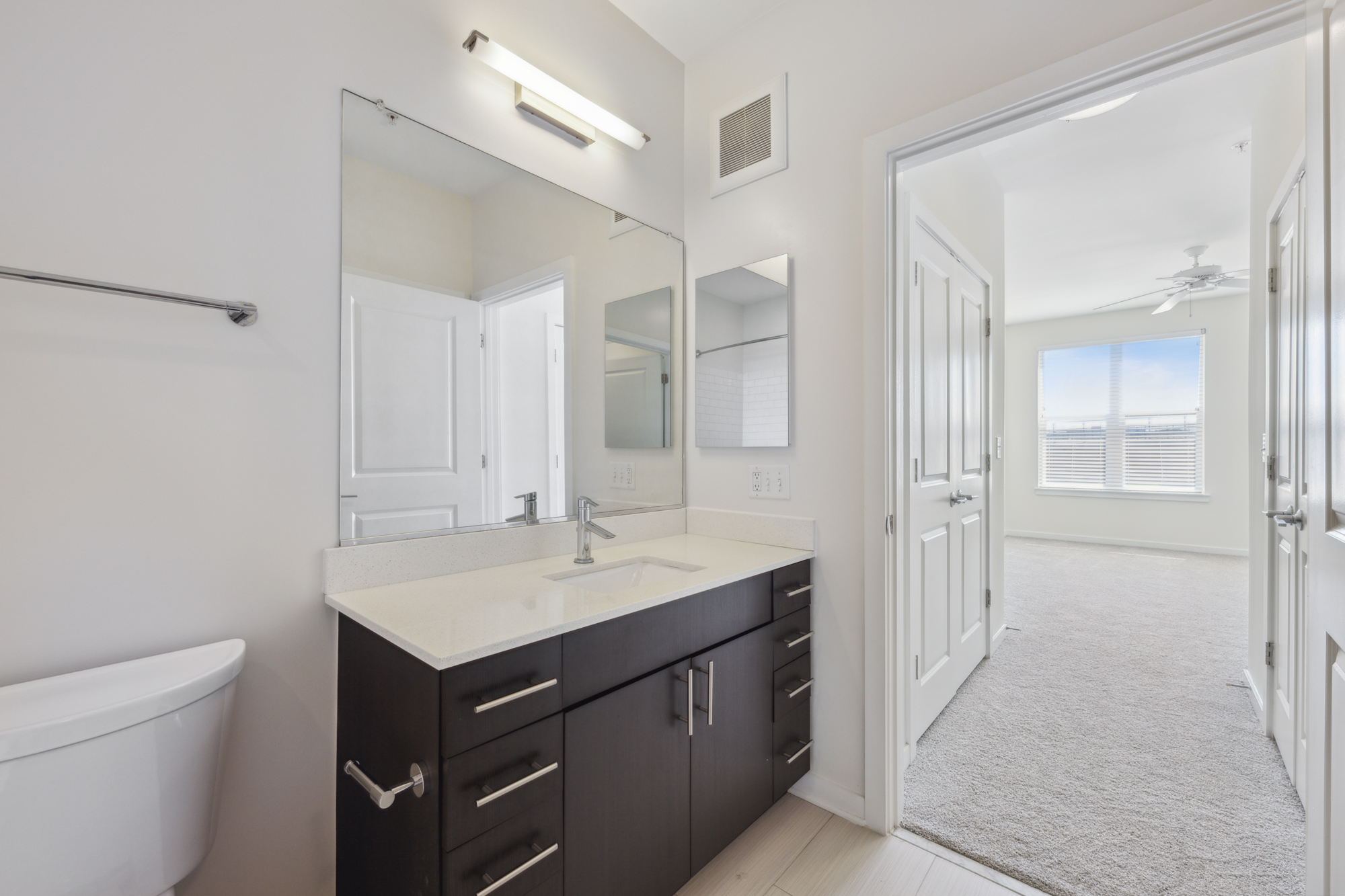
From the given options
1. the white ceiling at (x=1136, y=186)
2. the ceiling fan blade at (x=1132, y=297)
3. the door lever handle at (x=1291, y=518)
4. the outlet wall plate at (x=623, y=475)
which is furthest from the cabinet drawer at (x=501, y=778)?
the ceiling fan blade at (x=1132, y=297)

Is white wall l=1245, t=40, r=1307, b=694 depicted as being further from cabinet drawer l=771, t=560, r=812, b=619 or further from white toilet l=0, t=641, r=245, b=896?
white toilet l=0, t=641, r=245, b=896

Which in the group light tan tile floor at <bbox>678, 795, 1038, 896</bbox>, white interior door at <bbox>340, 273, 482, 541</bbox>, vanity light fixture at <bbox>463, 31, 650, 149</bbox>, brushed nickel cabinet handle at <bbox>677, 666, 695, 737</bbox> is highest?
vanity light fixture at <bbox>463, 31, 650, 149</bbox>

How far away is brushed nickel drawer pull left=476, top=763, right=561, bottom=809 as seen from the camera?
1.00 meters

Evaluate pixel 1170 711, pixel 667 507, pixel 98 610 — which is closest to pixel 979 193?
pixel 667 507

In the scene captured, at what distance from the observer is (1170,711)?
8.04 feet

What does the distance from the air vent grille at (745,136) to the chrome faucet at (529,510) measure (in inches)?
53.3

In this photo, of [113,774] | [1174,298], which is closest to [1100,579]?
[1174,298]

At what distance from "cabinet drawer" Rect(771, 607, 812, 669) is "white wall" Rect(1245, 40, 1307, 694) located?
74.7 inches

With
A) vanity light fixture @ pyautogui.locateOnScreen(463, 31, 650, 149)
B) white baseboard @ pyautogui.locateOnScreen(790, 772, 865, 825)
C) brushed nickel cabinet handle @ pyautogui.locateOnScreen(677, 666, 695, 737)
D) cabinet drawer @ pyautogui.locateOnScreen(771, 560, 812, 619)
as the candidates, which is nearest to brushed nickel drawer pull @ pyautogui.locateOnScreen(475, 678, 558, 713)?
brushed nickel cabinet handle @ pyautogui.locateOnScreen(677, 666, 695, 737)

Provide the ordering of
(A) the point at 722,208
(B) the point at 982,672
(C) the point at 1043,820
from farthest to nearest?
1. (B) the point at 982,672
2. (A) the point at 722,208
3. (C) the point at 1043,820

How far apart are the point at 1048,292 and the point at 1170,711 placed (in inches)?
173

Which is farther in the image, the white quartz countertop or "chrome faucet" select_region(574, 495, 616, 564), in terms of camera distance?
"chrome faucet" select_region(574, 495, 616, 564)

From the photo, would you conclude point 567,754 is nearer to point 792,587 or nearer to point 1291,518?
point 792,587

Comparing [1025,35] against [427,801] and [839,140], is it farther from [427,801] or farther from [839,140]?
[427,801]
